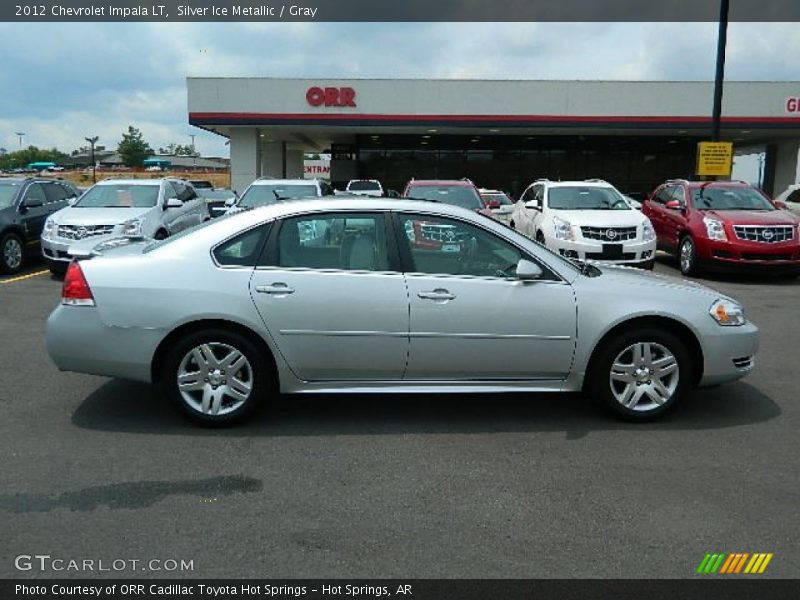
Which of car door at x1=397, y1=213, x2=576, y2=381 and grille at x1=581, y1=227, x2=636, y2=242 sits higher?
grille at x1=581, y1=227, x2=636, y2=242

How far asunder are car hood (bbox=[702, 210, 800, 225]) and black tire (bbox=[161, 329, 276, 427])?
9.58 metres

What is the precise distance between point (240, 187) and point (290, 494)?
25.8m

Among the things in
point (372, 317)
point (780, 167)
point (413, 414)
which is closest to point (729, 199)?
point (413, 414)

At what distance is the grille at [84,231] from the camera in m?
10.8

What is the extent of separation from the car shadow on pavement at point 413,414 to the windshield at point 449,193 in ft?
26.0

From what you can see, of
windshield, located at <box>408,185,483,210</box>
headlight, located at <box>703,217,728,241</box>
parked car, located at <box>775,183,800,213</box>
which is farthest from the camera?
parked car, located at <box>775,183,800,213</box>

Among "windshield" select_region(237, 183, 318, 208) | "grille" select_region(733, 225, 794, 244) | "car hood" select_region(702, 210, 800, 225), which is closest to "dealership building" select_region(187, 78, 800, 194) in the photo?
"windshield" select_region(237, 183, 318, 208)

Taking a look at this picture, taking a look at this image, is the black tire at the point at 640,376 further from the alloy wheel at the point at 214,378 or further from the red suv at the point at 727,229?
the red suv at the point at 727,229

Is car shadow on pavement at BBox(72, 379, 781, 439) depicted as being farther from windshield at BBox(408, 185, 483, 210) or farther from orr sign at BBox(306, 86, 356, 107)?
orr sign at BBox(306, 86, 356, 107)

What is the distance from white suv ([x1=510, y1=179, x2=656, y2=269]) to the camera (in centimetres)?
1090

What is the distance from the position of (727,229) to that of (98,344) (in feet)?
33.7

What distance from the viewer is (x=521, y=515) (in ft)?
11.2

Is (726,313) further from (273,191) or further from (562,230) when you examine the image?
(273,191)
